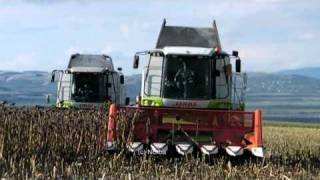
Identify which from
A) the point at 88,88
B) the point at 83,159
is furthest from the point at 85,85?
the point at 83,159

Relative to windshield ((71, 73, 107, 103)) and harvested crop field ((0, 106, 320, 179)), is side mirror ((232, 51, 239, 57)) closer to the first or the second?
harvested crop field ((0, 106, 320, 179))

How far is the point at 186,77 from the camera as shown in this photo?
1722 centimetres

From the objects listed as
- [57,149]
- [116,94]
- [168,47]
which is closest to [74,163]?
[57,149]

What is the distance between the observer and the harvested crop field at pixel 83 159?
12727 mm

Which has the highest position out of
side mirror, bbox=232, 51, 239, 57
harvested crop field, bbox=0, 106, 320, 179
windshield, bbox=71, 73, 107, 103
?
side mirror, bbox=232, 51, 239, 57

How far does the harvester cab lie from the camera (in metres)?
26.1

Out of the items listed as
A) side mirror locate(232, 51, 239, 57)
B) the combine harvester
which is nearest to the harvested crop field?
the combine harvester

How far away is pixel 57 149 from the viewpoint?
48.4 ft

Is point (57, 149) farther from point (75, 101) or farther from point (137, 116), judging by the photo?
point (75, 101)

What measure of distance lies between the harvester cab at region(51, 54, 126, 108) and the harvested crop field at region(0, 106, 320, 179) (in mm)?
9612

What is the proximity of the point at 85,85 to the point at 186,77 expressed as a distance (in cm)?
965

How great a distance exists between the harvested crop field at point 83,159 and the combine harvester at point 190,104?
1.00ft

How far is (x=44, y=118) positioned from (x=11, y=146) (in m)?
1.35

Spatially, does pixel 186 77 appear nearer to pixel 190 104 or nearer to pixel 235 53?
pixel 190 104
